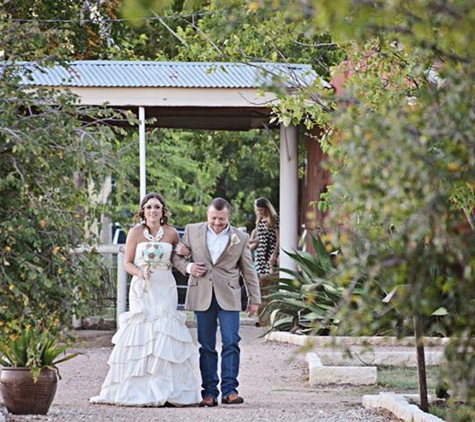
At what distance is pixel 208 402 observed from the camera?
11.6 metres

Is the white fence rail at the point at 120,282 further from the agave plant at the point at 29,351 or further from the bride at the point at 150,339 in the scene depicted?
the agave plant at the point at 29,351

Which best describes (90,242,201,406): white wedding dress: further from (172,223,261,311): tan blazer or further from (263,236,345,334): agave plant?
(263,236,345,334): agave plant

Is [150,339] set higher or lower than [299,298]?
lower

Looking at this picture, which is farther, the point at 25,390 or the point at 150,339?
the point at 150,339

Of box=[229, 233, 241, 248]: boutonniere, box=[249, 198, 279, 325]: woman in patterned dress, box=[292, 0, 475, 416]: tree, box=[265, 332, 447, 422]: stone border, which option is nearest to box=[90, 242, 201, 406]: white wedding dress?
box=[229, 233, 241, 248]: boutonniere

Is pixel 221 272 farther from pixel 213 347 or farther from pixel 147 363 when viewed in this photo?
pixel 147 363

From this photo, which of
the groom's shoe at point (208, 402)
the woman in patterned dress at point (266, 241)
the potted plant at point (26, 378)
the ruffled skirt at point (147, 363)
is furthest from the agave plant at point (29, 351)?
the woman in patterned dress at point (266, 241)

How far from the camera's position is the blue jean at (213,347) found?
11.5 metres

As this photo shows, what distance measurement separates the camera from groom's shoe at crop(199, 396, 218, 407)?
11586 millimetres

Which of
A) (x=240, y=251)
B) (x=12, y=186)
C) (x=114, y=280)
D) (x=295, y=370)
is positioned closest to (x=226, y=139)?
(x=114, y=280)

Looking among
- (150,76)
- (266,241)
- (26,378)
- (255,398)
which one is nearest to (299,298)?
(266,241)

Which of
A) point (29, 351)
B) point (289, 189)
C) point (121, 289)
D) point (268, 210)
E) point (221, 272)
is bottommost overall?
point (29, 351)

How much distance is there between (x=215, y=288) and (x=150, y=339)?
0.73 m

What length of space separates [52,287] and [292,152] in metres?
10.9
